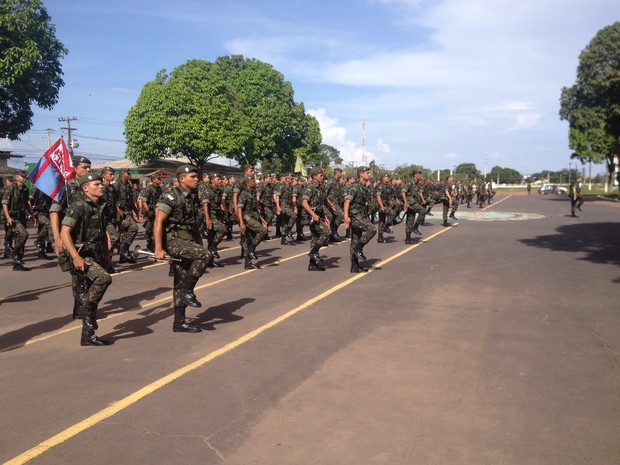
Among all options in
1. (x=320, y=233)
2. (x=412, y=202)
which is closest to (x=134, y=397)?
(x=320, y=233)

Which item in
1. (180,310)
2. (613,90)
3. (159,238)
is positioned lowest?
(180,310)

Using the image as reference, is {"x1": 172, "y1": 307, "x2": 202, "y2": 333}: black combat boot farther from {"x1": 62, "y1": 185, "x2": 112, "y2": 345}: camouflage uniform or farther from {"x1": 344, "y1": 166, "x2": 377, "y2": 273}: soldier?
{"x1": 344, "y1": 166, "x2": 377, "y2": 273}: soldier

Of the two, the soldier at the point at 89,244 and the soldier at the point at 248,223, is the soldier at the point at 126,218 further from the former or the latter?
the soldier at the point at 89,244

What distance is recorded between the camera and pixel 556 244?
15.3 metres

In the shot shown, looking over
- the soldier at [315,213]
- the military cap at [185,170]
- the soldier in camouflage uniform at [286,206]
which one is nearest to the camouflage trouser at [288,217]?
the soldier in camouflage uniform at [286,206]

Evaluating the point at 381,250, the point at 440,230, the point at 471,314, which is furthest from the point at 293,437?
the point at 440,230

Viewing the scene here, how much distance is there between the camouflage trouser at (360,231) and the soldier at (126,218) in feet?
15.6

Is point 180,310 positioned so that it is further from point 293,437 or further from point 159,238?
point 293,437

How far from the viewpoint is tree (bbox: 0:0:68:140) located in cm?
2838

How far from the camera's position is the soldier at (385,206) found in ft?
53.2

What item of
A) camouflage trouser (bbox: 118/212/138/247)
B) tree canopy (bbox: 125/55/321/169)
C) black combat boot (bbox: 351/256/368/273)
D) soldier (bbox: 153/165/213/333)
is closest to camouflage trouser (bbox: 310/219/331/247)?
black combat boot (bbox: 351/256/368/273)

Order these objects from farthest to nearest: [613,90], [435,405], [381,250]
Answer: [613,90] < [381,250] < [435,405]

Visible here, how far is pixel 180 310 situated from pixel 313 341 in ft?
5.41

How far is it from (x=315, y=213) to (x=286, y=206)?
5.46 meters
